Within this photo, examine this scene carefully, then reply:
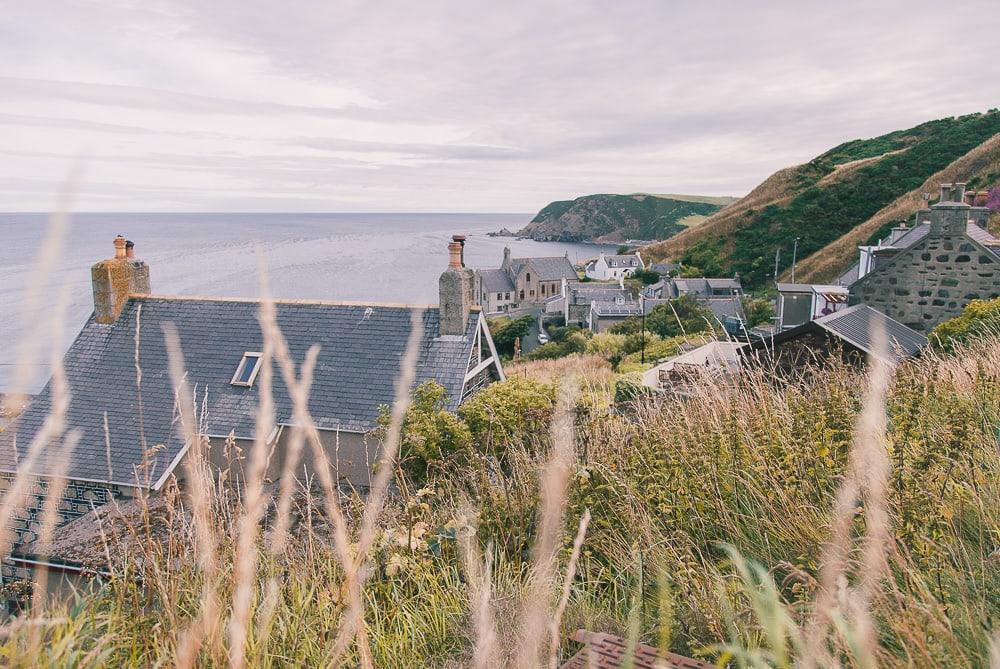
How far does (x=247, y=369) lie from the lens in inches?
597

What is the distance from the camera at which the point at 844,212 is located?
2921 inches

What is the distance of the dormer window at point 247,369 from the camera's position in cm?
1475

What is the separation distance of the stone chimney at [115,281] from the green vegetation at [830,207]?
196ft

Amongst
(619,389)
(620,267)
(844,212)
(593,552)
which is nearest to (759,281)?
(844,212)

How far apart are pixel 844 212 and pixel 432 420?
3032 inches

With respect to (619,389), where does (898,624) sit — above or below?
above

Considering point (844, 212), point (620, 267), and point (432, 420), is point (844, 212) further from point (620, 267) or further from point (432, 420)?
point (432, 420)

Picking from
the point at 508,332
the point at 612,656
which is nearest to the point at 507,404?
the point at 612,656

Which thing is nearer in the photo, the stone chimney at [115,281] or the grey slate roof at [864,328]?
the grey slate roof at [864,328]

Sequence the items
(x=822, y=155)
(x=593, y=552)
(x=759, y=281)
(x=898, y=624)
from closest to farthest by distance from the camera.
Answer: (x=898, y=624), (x=593, y=552), (x=759, y=281), (x=822, y=155)

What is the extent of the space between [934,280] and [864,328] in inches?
174

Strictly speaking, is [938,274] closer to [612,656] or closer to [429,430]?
[429,430]

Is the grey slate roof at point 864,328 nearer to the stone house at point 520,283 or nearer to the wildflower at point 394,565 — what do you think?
the wildflower at point 394,565

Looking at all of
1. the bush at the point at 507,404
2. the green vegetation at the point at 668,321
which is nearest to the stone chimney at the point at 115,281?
the bush at the point at 507,404
